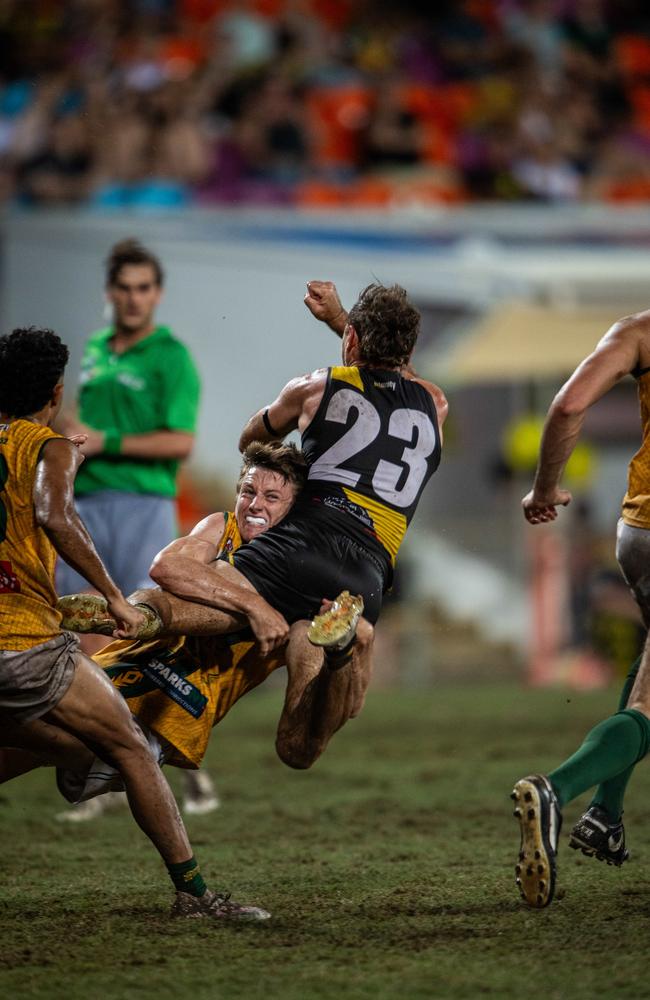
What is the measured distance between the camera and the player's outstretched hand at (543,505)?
509 centimetres

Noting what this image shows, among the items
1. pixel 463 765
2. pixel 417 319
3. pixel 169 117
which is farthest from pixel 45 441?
pixel 169 117

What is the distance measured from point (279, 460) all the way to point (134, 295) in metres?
1.86

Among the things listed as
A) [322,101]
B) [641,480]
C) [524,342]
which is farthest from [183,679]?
[322,101]

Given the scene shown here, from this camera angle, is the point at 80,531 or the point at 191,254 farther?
the point at 191,254

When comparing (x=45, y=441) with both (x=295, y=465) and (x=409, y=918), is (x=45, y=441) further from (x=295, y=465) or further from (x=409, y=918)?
(x=409, y=918)

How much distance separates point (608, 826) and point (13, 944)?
1994 mm

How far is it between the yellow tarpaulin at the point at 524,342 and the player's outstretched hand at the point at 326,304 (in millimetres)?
7439

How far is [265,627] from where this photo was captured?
15.9ft

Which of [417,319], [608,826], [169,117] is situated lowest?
[608,826]

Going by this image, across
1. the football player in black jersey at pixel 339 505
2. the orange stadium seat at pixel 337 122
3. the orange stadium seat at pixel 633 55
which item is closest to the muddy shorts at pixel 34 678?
the football player in black jersey at pixel 339 505

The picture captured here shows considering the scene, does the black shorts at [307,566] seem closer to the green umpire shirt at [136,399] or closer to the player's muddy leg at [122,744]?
the player's muddy leg at [122,744]

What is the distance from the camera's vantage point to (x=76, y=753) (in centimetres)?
464

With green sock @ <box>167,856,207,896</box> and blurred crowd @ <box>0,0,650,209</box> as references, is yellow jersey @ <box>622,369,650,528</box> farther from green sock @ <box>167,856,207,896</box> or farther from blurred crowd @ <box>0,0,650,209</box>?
blurred crowd @ <box>0,0,650,209</box>

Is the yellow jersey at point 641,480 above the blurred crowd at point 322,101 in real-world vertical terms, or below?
below
